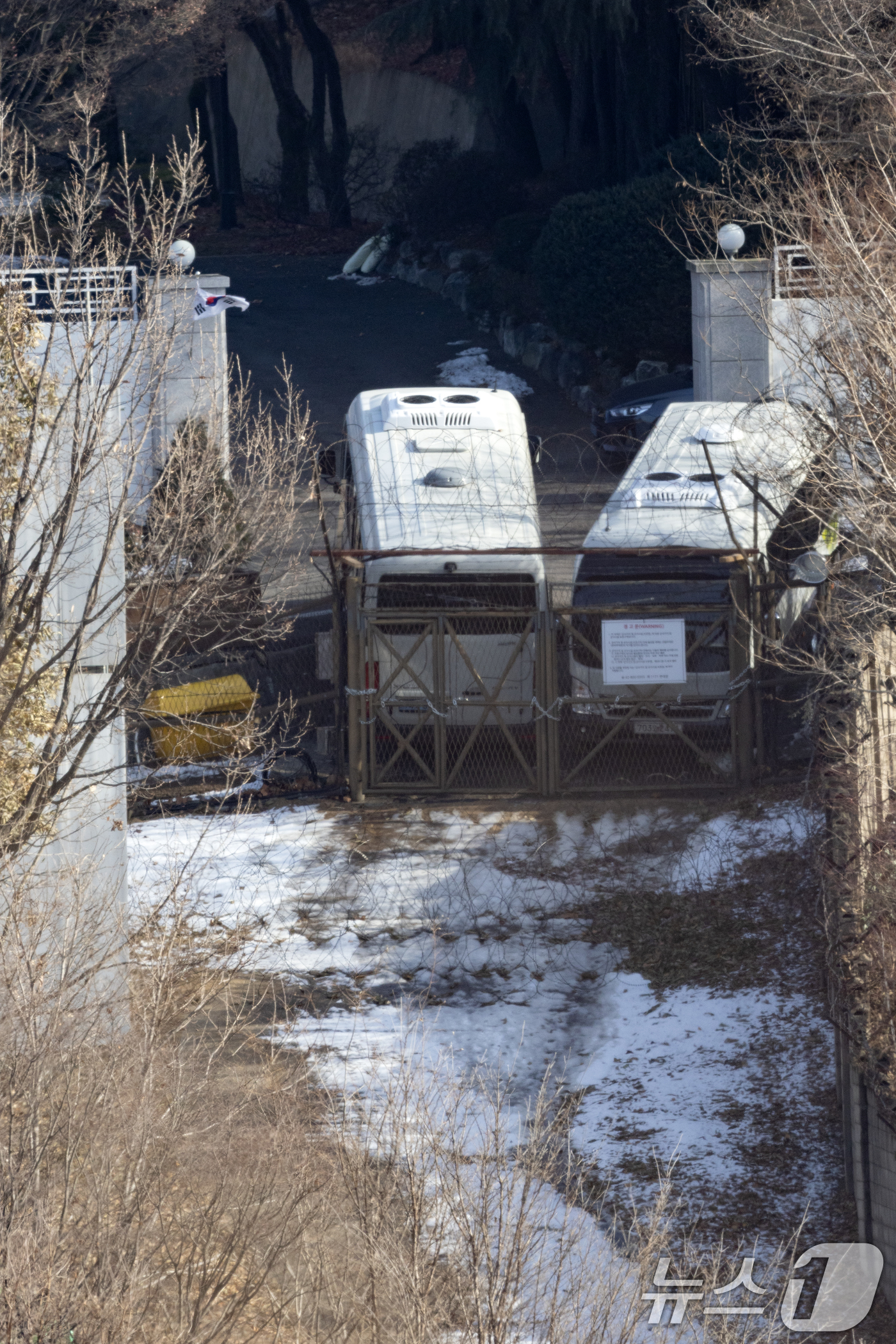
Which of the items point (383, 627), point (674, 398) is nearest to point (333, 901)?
point (383, 627)

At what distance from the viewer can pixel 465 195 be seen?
3416cm

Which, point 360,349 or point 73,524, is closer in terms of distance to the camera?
point 73,524

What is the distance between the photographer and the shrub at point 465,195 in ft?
111

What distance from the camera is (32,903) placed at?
9555 millimetres

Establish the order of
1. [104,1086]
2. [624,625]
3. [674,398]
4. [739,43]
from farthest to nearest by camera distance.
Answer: [674,398], [739,43], [624,625], [104,1086]

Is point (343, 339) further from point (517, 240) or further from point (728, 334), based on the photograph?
point (728, 334)

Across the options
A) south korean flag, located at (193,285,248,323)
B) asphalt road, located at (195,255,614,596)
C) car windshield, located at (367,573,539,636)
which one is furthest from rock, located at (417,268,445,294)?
car windshield, located at (367,573,539,636)

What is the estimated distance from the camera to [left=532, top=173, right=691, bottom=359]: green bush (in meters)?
25.9

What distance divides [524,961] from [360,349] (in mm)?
19763

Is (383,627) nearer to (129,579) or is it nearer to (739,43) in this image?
(129,579)

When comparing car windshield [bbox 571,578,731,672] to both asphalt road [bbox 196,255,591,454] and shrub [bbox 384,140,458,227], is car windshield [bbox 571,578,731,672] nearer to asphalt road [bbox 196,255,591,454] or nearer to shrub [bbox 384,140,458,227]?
asphalt road [bbox 196,255,591,454]

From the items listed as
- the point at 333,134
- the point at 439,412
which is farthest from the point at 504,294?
the point at 439,412

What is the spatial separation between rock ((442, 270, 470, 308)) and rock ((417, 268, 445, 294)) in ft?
0.79

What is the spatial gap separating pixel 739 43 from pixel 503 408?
7.44 meters
